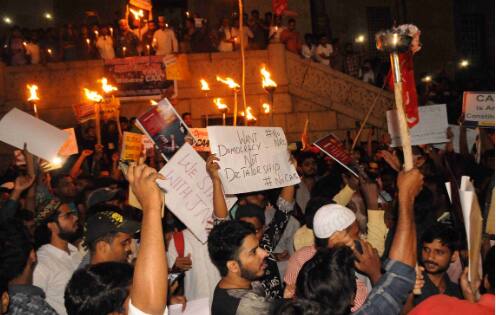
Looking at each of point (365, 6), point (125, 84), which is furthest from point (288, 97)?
point (365, 6)

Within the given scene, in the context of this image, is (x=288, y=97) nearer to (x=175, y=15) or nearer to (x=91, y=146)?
(x=91, y=146)

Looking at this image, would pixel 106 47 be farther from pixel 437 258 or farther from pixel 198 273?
pixel 437 258

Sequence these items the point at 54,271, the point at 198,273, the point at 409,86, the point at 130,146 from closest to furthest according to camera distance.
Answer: the point at 54,271
the point at 198,273
the point at 409,86
the point at 130,146

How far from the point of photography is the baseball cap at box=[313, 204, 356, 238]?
3521 millimetres

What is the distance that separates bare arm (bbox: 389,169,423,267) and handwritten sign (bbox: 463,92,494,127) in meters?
5.79

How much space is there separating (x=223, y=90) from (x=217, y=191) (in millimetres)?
11033

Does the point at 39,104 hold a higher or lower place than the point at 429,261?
higher

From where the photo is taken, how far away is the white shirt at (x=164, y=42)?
14570 mm

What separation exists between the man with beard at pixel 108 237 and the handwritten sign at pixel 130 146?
3126 millimetres

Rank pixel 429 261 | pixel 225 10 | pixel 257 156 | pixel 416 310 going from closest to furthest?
pixel 416 310, pixel 429 261, pixel 257 156, pixel 225 10

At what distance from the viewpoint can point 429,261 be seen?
3.72m

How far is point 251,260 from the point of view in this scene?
334cm

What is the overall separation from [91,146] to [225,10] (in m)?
9.93

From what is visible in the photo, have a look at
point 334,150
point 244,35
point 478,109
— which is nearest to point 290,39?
point 244,35
